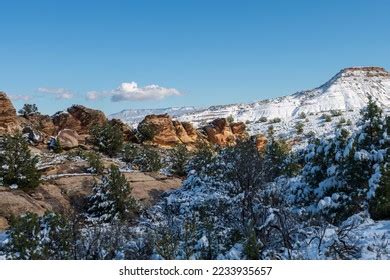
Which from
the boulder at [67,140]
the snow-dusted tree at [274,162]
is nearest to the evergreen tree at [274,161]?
the snow-dusted tree at [274,162]

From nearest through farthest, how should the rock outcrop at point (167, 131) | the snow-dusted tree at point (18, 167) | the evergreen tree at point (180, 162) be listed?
the snow-dusted tree at point (18, 167)
the evergreen tree at point (180, 162)
the rock outcrop at point (167, 131)

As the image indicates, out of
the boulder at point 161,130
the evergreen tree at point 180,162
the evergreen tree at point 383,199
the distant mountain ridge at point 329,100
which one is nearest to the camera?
the evergreen tree at point 383,199

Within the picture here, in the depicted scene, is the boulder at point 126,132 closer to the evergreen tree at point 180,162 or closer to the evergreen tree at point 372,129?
the evergreen tree at point 180,162

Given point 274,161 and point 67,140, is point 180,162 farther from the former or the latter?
point 274,161

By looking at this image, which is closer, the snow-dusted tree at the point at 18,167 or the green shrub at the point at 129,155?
the snow-dusted tree at the point at 18,167

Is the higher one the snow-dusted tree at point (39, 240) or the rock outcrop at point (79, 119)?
the rock outcrop at point (79, 119)

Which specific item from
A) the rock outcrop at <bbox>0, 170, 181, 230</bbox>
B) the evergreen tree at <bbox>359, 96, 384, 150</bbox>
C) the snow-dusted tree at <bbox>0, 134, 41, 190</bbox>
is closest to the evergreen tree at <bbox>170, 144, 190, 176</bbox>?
the rock outcrop at <bbox>0, 170, 181, 230</bbox>

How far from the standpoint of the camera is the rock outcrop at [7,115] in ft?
77.6

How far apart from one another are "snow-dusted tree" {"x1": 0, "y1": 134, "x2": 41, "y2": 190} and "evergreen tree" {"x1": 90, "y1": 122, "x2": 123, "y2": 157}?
28.5 ft

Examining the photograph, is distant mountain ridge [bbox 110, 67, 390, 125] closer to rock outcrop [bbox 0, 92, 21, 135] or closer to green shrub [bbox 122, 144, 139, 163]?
rock outcrop [bbox 0, 92, 21, 135]

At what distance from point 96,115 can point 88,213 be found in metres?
17.2

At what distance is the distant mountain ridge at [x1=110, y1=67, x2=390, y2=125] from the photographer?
62.6 metres

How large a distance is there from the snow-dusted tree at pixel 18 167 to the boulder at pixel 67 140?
8.01 m
